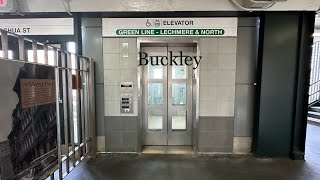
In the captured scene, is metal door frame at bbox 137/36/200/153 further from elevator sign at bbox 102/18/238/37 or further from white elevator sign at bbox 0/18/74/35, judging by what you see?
white elevator sign at bbox 0/18/74/35

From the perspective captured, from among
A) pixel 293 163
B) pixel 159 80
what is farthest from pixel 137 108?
pixel 293 163

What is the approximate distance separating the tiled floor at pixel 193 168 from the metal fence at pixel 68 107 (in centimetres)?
34

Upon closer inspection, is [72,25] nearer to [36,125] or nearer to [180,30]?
[180,30]

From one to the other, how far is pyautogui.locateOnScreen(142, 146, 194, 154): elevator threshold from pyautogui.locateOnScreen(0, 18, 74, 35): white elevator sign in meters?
2.64

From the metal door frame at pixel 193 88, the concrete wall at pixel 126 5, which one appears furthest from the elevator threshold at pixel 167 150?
the concrete wall at pixel 126 5

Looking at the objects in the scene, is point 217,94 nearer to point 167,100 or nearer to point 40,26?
point 167,100

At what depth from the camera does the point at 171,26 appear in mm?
3828

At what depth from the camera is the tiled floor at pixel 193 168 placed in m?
3.14

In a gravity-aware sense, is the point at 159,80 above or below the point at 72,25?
below

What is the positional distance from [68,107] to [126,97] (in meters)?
1.03

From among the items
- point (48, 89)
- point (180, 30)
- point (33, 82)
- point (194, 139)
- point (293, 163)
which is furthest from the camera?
point (194, 139)

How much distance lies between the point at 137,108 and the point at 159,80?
0.77 metres

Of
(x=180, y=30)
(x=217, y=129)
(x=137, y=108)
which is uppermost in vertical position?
(x=180, y=30)

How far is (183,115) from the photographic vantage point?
175 inches
